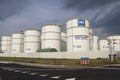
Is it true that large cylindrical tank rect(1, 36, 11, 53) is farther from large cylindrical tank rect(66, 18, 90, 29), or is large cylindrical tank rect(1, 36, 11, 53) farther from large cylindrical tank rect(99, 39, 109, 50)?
large cylindrical tank rect(66, 18, 90, 29)

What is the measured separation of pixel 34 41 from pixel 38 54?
763 inches

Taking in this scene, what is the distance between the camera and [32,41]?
3905 inches

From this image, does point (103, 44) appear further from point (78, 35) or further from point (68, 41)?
point (78, 35)

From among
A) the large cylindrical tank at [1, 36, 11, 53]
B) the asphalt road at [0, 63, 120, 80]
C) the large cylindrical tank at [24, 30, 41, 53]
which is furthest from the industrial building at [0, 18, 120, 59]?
the asphalt road at [0, 63, 120, 80]

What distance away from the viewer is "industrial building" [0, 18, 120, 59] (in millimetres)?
67938

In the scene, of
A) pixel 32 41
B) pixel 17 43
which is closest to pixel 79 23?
pixel 32 41

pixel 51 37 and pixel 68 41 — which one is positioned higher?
pixel 51 37

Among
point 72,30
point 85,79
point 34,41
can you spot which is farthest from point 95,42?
point 85,79

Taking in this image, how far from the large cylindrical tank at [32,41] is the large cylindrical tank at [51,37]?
1070cm

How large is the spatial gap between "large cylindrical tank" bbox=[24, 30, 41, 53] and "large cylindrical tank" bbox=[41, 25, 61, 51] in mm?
10705

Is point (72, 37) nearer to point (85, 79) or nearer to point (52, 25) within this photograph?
point (52, 25)

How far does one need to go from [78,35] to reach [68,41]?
487 centimetres

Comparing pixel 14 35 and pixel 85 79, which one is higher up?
pixel 14 35

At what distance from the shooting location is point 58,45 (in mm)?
89500
